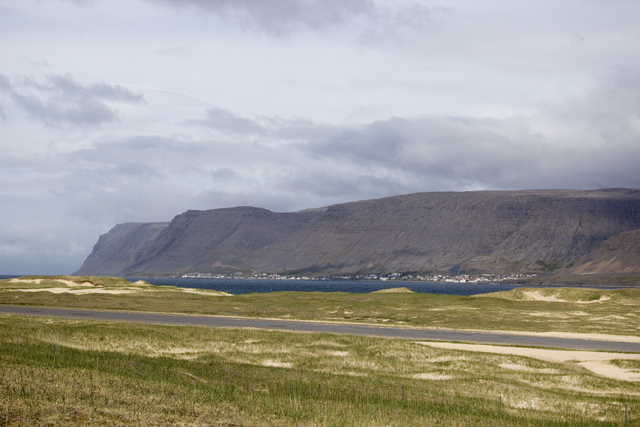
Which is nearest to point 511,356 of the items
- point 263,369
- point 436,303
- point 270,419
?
point 263,369

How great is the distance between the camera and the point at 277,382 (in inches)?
984

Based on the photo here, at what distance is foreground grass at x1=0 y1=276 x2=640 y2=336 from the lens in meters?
61.8

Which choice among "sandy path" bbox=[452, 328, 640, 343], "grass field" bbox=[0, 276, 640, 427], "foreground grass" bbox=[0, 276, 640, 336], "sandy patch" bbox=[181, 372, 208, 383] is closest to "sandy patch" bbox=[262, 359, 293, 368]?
"grass field" bbox=[0, 276, 640, 427]

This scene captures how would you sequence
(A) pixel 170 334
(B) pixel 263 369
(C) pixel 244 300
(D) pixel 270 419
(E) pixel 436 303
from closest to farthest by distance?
(D) pixel 270 419, (B) pixel 263 369, (A) pixel 170 334, (E) pixel 436 303, (C) pixel 244 300

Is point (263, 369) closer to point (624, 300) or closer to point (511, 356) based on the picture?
point (511, 356)

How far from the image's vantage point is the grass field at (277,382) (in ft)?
54.1

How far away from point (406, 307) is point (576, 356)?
40550 mm

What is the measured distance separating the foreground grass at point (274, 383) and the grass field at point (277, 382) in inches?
2.3

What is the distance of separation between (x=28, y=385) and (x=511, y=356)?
2736 centimetres

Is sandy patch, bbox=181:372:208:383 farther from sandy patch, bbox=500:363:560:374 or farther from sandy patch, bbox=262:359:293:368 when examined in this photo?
sandy patch, bbox=500:363:560:374

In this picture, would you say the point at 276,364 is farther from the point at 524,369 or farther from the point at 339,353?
the point at 524,369

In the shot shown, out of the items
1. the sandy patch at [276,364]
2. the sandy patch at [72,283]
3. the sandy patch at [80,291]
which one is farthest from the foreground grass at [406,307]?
the sandy patch at [276,364]

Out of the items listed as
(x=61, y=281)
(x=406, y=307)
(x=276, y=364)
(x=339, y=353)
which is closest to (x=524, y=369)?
(x=339, y=353)

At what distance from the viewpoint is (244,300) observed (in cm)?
8656
